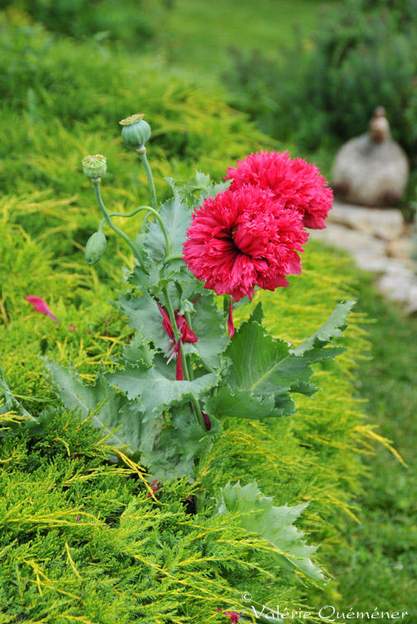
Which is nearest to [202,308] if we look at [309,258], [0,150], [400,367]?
[309,258]

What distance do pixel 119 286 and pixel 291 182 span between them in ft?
3.55

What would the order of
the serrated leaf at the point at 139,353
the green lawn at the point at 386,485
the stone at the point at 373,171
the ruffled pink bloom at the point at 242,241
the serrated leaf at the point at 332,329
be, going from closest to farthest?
1. the ruffled pink bloom at the point at 242,241
2. the serrated leaf at the point at 139,353
3. the serrated leaf at the point at 332,329
4. the green lawn at the point at 386,485
5. the stone at the point at 373,171

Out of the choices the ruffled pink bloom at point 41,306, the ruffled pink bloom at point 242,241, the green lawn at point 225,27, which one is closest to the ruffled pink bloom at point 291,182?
the ruffled pink bloom at point 242,241

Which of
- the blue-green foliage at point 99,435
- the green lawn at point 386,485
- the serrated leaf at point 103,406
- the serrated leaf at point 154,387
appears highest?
the serrated leaf at point 154,387

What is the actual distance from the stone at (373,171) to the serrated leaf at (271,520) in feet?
12.2

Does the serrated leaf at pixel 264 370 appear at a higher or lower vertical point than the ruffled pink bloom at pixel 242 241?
lower

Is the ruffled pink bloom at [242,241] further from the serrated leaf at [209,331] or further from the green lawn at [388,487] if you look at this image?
the green lawn at [388,487]

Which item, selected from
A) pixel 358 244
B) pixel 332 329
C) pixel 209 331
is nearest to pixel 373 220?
pixel 358 244

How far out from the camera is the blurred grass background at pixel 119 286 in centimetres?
205

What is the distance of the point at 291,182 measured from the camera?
4.62ft

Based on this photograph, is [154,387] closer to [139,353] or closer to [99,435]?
[139,353]

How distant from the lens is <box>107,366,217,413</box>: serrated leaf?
1.48 metres

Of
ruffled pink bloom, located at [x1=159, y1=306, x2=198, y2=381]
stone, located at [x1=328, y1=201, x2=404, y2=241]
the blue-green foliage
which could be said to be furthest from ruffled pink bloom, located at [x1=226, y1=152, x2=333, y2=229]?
stone, located at [x1=328, y1=201, x2=404, y2=241]

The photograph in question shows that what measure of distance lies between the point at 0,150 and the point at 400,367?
2.15 metres
